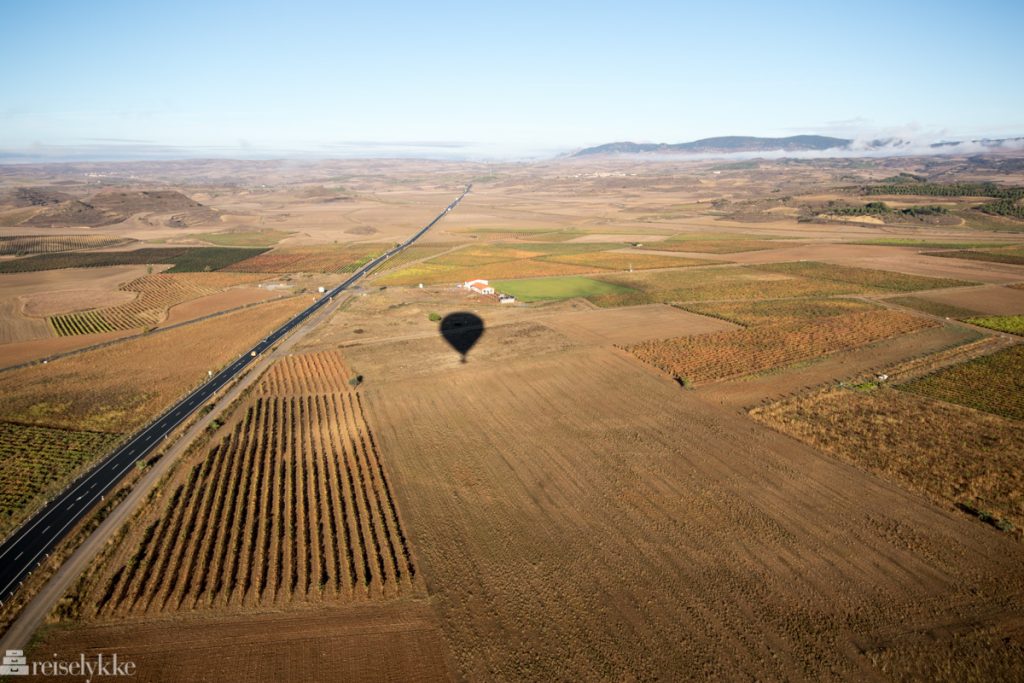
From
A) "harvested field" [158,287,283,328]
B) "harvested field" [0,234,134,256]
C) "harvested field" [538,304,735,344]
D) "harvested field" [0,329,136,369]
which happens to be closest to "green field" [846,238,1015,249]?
"harvested field" [538,304,735,344]

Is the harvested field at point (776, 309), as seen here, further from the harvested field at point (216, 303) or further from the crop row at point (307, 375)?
the harvested field at point (216, 303)

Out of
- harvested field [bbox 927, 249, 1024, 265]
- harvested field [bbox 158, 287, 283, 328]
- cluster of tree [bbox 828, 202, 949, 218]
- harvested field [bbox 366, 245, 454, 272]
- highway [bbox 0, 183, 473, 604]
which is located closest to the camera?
highway [bbox 0, 183, 473, 604]

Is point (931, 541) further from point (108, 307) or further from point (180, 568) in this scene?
point (108, 307)

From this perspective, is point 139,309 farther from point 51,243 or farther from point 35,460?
point 51,243

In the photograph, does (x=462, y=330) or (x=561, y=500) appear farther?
(x=462, y=330)

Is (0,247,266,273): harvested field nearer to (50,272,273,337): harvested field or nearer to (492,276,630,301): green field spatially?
(50,272,273,337): harvested field

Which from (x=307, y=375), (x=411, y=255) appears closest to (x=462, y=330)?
(x=307, y=375)
